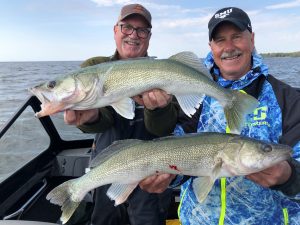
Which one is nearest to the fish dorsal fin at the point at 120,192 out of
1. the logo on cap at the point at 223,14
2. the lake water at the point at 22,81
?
the lake water at the point at 22,81

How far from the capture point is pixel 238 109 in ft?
10.3

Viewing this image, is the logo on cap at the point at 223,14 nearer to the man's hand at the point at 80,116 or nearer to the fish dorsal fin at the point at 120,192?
the man's hand at the point at 80,116

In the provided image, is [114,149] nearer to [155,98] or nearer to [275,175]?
[155,98]

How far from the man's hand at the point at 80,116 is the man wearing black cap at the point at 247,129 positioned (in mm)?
864

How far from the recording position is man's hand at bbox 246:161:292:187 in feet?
9.37

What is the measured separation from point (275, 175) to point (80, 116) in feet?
6.22

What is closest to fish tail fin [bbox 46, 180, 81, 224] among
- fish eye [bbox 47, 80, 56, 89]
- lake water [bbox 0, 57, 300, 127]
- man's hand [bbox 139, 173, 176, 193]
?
man's hand [bbox 139, 173, 176, 193]

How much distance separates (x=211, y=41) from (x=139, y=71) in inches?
41.3

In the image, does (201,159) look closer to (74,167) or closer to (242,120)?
(242,120)

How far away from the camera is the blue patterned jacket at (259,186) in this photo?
10.7 feet

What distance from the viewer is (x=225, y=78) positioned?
12.3 feet

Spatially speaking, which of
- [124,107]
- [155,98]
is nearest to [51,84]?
[124,107]

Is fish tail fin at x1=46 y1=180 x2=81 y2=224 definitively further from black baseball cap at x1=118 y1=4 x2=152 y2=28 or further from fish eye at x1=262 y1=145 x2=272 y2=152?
black baseball cap at x1=118 y1=4 x2=152 y2=28

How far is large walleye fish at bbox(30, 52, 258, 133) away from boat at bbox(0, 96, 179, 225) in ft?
7.67
